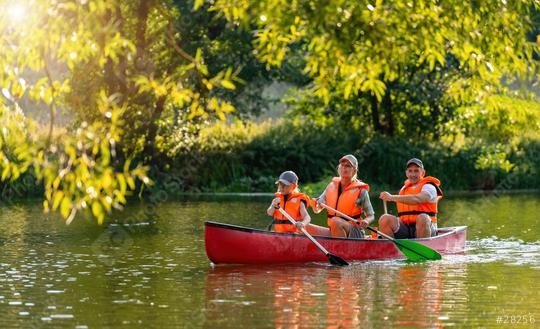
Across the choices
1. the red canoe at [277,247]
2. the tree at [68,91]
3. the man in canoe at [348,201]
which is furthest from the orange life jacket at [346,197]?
the tree at [68,91]

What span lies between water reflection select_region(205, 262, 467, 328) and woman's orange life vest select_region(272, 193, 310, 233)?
64cm

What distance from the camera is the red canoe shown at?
14.2m

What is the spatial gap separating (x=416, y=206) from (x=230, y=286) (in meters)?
4.35

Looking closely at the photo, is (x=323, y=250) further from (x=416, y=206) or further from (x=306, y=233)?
(x=416, y=206)

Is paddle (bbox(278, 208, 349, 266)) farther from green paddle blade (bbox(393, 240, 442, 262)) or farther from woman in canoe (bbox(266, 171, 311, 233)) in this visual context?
green paddle blade (bbox(393, 240, 442, 262))

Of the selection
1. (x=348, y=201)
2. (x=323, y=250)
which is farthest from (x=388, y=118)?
(x=323, y=250)

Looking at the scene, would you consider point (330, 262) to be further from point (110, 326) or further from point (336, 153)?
point (336, 153)

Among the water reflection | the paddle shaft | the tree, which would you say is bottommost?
the water reflection

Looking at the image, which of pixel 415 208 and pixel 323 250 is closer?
pixel 323 250

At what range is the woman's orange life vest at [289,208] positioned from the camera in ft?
48.2

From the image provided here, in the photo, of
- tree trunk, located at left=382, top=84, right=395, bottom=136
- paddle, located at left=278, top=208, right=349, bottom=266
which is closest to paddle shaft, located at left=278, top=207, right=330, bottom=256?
paddle, located at left=278, top=208, right=349, bottom=266

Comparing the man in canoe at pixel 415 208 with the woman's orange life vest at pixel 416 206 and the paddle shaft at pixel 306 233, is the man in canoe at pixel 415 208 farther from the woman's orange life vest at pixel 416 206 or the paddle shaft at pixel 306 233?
the paddle shaft at pixel 306 233

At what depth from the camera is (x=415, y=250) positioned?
1532 centimetres

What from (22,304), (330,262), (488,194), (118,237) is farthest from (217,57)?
(22,304)
